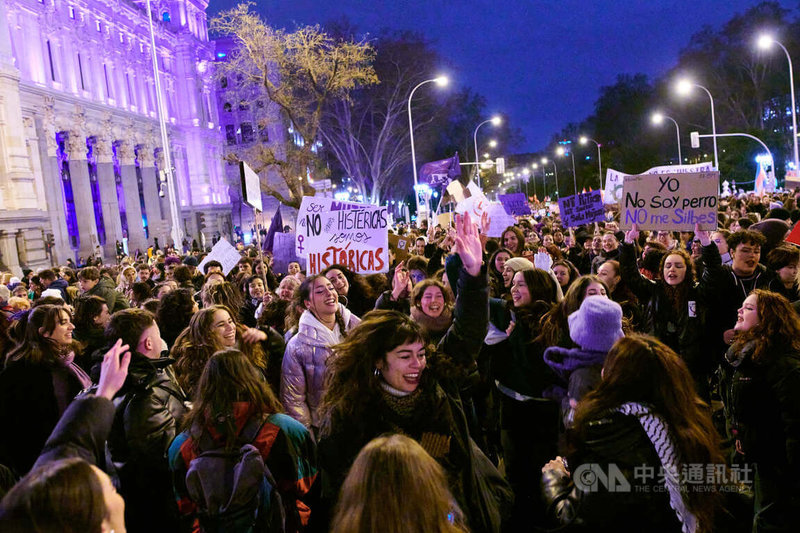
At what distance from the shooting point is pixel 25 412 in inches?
171

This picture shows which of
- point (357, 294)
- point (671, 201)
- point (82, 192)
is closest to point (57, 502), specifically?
point (357, 294)

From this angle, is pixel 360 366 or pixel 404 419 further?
pixel 360 366

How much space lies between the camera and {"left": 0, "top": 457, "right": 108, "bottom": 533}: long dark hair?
184 centimetres

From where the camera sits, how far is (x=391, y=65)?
35031 mm

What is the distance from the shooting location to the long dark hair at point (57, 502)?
1.84 m

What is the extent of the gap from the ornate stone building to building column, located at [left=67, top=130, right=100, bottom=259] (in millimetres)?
62

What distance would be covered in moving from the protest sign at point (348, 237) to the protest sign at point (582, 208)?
15.5 ft

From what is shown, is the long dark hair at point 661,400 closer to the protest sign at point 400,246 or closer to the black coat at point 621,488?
the black coat at point 621,488

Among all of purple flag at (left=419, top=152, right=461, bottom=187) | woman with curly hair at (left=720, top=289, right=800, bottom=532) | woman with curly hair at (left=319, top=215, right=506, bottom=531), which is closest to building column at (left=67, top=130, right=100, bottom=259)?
purple flag at (left=419, top=152, right=461, bottom=187)

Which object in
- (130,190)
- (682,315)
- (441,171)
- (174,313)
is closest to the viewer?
(174,313)

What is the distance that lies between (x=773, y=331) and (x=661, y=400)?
4.31 feet

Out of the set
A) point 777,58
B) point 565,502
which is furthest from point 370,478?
point 777,58

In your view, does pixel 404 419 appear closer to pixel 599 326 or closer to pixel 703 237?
pixel 599 326

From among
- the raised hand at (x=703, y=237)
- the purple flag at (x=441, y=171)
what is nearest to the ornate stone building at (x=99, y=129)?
the purple flag at (x=441, y=171)
